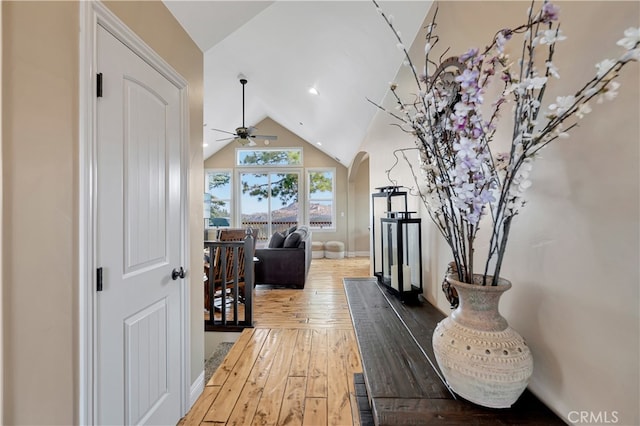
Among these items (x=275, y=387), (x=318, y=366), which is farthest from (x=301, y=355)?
(x=275, y=387)

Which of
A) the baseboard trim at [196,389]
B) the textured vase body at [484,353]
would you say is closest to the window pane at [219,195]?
the baseboard trim at [196,389]

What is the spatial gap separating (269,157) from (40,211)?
7.32 meters

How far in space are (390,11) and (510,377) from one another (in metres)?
1.91

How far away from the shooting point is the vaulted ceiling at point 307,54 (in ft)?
6.11

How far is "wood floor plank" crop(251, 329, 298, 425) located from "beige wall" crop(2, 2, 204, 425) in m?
1.01

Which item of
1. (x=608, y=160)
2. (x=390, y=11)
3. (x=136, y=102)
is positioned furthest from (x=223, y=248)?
(x=608, y=160)

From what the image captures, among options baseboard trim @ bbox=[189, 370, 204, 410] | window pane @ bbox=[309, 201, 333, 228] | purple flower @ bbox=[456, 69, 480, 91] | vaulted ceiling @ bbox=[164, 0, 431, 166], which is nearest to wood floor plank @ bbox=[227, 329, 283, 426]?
baseboard trim @ bbox=[189, 370, 204, 410]

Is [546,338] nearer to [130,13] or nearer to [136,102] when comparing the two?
[136,102]

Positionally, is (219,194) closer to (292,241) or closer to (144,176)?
(292,241)

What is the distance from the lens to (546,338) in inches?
30.0

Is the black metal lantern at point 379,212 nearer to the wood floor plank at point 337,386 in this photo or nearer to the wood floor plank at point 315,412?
the wood floor plank at point 337,386

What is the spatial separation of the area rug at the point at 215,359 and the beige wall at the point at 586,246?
86.9 inches

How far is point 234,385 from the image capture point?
2004mm

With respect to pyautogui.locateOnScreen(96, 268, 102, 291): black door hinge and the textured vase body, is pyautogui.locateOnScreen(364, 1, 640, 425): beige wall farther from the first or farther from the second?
pyautogui.locateOnScreen(96, 268, 102, 291): black door hinge
